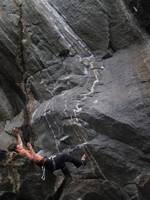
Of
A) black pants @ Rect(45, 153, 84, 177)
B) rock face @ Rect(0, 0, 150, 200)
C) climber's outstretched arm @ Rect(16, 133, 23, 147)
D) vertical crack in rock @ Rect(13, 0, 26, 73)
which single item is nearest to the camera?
rock face @ Rect(0, 0, 150, 200)

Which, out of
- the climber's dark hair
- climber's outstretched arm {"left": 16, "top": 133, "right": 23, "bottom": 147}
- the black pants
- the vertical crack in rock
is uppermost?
the vertical crack in rock

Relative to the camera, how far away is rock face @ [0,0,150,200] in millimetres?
13875

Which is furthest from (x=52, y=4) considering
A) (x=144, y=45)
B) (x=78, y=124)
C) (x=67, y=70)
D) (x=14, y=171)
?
(x=14, y=171)

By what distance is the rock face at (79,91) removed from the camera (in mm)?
13875

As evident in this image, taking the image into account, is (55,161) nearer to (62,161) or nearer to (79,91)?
(62,161)

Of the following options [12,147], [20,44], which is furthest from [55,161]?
[20,44]

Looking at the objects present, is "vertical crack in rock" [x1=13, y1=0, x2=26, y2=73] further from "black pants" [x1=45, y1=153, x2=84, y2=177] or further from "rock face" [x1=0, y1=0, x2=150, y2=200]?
"black pants" [x1=45, y1=153, x2=84, y2=177]

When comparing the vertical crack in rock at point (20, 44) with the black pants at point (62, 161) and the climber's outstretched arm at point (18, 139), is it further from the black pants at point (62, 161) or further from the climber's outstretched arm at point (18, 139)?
the black pants at point (62, 161)

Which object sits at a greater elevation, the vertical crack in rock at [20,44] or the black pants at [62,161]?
the vertical crack in rock at [20,44]

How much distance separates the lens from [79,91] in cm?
1609

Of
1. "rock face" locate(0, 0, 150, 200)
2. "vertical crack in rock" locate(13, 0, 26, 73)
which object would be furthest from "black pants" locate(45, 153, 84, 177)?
"vertical crack in rock" locate(13, 0, 26, 73)

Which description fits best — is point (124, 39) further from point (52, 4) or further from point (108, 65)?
point (52, 4)

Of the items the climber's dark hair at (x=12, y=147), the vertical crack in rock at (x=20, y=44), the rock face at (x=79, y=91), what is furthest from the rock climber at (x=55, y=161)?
the vertical crack in rock at (x=20, y=44)

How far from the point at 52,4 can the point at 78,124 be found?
6.31 metres
